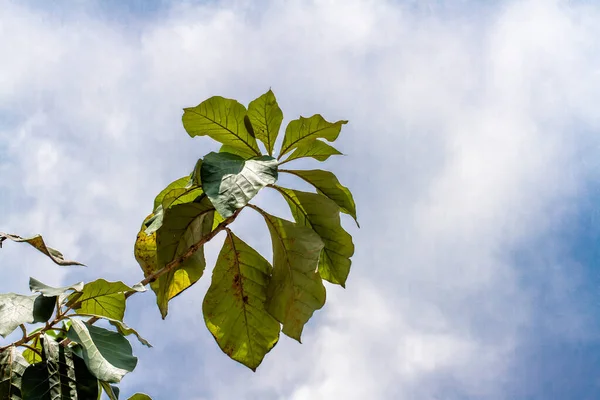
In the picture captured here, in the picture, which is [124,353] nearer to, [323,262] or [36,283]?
[36,283]

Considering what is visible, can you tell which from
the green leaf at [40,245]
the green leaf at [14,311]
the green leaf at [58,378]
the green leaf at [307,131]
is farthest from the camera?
the green leaf at [307,131]

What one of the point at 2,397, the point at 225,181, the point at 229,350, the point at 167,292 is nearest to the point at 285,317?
the point at 229,350

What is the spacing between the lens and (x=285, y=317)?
2.15m

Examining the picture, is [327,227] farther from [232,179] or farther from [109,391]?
[109,391]

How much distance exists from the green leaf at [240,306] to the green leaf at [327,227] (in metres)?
0.23

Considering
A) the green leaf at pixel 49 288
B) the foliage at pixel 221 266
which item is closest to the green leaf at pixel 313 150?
the foliage at pixel 221 266

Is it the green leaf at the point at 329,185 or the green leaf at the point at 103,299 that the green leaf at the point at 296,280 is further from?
the green leaf at the point at 103,299

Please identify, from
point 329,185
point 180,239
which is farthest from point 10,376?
point 329,185

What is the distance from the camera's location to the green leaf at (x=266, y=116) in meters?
2.41

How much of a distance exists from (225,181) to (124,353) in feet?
1.81

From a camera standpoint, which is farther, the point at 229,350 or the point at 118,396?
the point at 229,350

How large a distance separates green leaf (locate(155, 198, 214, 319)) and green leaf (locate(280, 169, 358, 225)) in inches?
14.2

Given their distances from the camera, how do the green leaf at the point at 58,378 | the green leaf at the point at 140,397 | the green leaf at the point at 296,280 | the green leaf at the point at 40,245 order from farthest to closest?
the green leaf at the point at 296,280, the green leaf at the point at 140,397, the green leaf at the point at 40,245, the green leaf at the point at 58,378

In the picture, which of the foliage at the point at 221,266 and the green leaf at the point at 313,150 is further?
the green leaf at the point at 313,150
